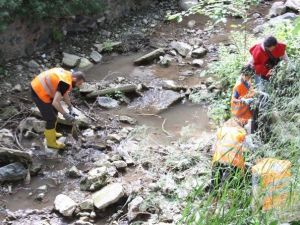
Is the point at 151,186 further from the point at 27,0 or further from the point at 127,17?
the point at 127,17

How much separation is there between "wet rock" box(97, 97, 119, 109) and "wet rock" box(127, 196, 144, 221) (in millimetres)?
3121

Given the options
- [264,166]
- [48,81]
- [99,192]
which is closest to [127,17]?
[48,81]

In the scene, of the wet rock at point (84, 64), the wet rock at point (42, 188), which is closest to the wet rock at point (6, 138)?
the wet rock at point (42, 188)

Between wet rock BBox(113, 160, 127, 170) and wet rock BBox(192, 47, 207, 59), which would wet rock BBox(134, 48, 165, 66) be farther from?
wet rock BBox(113, 160, 127, 170)

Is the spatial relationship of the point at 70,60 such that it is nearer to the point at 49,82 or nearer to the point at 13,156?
the point at 49,82

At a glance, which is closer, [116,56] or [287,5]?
[116,56]

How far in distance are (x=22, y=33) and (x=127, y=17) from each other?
338 cm

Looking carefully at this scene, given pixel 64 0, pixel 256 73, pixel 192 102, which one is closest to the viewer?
pixel 256 73

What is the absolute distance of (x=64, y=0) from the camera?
29.8 ft

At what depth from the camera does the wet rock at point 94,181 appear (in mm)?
5438

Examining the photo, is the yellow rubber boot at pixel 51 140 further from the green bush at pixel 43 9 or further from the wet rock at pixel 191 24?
the wet rock at pixel 191 24

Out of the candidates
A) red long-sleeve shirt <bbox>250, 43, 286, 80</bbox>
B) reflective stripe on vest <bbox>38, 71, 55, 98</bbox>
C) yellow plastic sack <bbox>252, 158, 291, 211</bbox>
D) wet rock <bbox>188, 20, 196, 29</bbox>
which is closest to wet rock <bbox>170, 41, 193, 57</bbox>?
wet rock <bbox>188, 20, 196, 29</bbox>

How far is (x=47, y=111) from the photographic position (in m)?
6.12

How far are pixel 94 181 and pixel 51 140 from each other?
1.19 m
